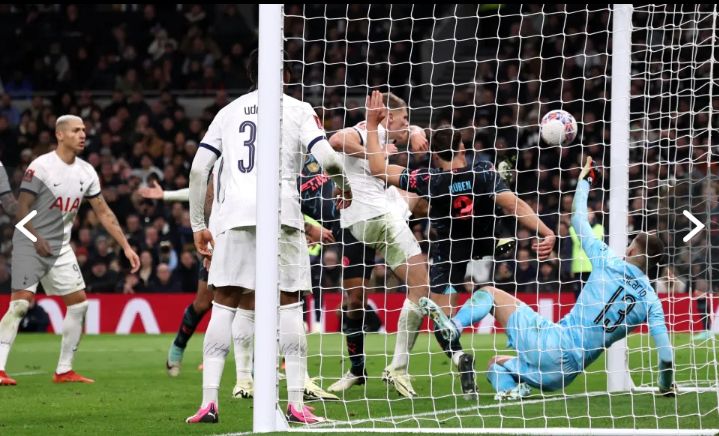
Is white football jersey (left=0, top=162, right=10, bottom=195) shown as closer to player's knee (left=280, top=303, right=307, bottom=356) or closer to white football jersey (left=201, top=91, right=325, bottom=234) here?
white football jersey (left=201, top=91, right=325, bottom=234)

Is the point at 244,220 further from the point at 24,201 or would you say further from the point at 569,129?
the point at 24,201

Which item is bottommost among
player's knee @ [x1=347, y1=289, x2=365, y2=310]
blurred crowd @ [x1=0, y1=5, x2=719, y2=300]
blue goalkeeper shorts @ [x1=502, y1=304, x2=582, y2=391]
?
blue goalkeeper shorts @ [x1=502, y1=304, x2=582, y2=391]

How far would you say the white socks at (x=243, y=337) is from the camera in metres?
7.19

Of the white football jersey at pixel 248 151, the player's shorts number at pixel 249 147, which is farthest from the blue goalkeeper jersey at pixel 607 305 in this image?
the player's shorts number at pixel 249 147

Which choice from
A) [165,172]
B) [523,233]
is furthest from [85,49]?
[523,233]

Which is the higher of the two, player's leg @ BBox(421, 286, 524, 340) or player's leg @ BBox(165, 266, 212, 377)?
player's leg @ BBox(165, 266, 212, 377)

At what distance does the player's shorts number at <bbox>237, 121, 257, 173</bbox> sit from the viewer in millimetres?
6383

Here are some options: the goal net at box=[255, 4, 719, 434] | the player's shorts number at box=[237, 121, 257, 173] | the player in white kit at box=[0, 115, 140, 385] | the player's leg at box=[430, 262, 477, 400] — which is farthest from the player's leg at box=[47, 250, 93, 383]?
the player's shorts number at box=[237, 121, 257, 173]

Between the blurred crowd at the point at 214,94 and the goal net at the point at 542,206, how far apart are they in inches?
3.7

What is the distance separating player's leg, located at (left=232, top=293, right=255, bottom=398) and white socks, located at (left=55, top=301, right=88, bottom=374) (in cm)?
200

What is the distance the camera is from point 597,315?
7.17 meters

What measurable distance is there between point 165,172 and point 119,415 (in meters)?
12.2

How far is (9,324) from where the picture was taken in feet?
30.7

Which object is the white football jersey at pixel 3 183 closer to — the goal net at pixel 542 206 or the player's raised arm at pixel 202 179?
the goal net at pixel 542 206
